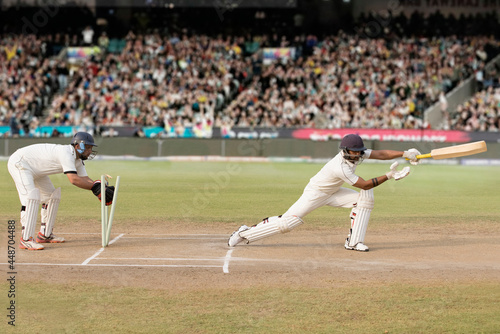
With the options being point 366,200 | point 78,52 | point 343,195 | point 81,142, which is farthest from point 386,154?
point 78,52

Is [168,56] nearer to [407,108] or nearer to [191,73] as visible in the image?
[191,73]

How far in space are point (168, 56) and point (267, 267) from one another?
3373cm

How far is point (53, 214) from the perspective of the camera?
1093 centimetres

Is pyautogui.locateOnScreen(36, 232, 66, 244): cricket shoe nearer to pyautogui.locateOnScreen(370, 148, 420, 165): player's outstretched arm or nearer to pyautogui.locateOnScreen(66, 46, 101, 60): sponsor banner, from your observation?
pyautogui.locateOnScreen(370, 148, 420, 165): player's outstretched arm

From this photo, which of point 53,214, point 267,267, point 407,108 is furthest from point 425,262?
point 407,108

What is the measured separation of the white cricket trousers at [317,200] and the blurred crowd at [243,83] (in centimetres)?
2505

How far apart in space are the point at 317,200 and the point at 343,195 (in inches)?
19.9

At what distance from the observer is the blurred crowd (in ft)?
118

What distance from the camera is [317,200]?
10.3 metres

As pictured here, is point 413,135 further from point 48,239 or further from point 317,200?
point 48,239

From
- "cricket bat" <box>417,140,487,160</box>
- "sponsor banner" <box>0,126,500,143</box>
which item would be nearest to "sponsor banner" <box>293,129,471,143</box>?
"sponsor banner" <box>0,126,500,143</box>

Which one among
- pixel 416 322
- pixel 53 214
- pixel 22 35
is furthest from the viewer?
pixel 22 35

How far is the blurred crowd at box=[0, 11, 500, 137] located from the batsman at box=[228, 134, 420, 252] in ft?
82.3

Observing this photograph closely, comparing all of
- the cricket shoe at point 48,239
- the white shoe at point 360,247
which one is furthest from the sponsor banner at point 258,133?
the white shoe at point 360,247
